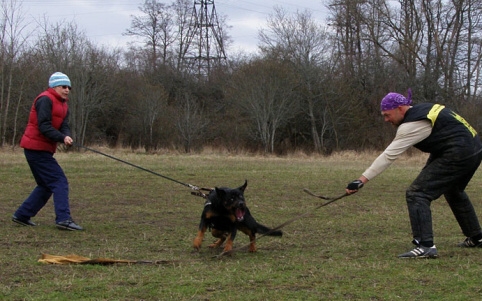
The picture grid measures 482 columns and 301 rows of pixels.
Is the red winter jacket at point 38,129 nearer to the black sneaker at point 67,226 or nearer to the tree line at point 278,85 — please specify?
the black sneaker at point 67,226

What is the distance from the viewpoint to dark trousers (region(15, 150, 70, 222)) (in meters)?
7.34

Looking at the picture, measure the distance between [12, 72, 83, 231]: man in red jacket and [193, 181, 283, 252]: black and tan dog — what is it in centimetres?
216

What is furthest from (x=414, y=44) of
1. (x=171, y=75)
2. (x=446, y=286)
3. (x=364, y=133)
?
(x=446, y=286)

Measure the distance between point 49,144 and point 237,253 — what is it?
9.87 ft

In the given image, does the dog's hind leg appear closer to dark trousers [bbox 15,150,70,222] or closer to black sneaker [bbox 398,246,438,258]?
black sneaker [bbox 398,246,438,258]

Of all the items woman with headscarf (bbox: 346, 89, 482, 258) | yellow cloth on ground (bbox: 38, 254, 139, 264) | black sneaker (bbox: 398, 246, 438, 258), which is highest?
woman with headscarf (bbox: 346, 89, 482, 258)

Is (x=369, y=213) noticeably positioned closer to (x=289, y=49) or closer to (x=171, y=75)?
(x=289, y=49)

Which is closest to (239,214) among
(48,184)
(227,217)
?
(227,217)

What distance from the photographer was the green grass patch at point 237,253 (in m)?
4.34

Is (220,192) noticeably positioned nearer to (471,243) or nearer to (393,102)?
(393,102)

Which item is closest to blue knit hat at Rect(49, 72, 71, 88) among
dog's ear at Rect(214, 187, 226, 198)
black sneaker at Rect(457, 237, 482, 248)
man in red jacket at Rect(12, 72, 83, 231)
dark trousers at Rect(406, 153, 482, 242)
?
man in red jacket at Rect(12, 72, 83, 231)

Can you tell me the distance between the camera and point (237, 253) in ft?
20.4

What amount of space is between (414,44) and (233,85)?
43.9 ft

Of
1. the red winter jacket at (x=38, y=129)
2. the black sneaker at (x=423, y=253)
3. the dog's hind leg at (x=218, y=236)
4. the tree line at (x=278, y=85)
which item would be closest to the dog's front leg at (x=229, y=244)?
the dog's hind leg at (x=218, y=236)
